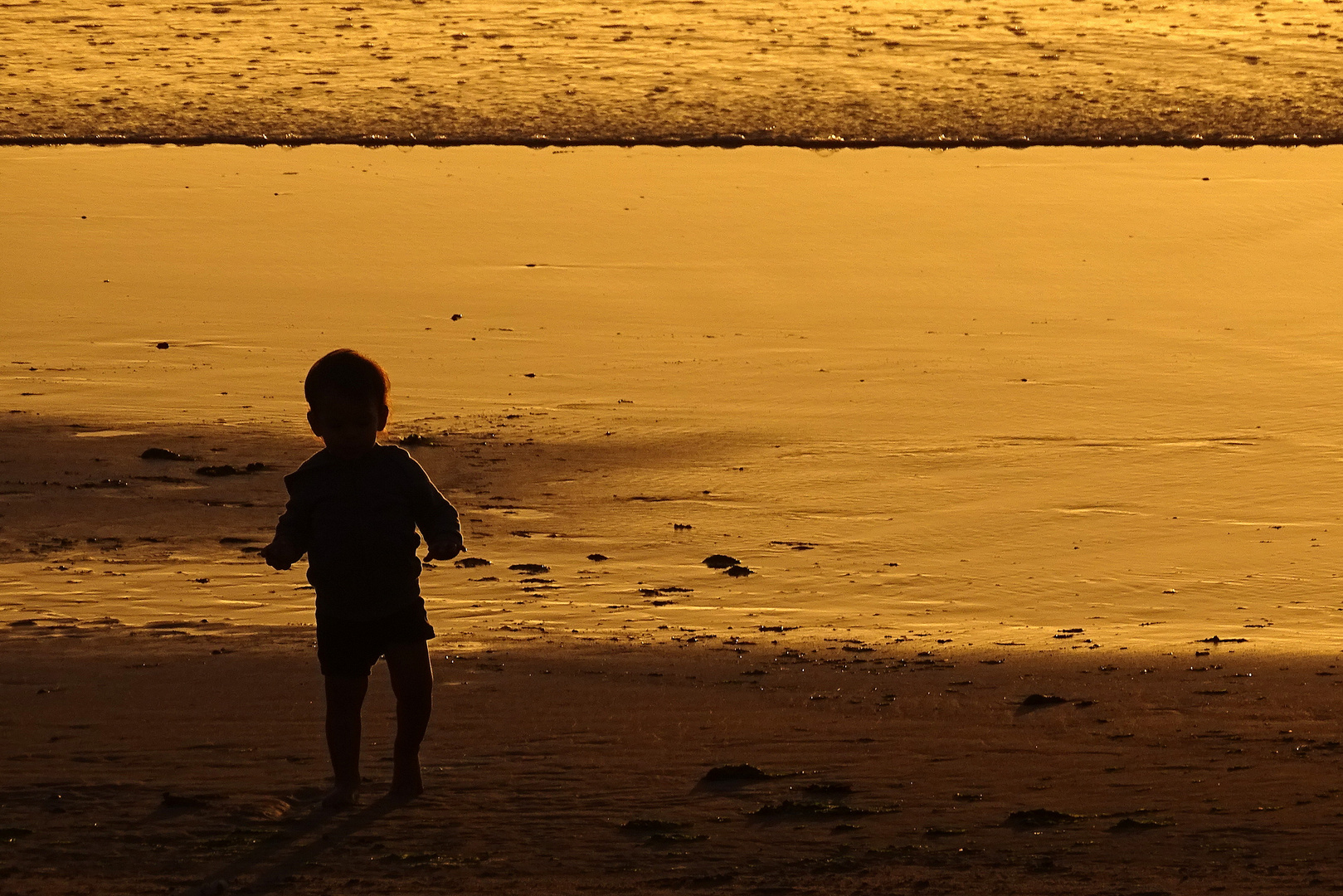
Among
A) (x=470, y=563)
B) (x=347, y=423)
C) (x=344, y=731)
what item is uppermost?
(x=347, y=423)

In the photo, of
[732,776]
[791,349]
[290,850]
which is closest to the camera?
[290,850]

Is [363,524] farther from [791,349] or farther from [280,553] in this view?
[791,349]

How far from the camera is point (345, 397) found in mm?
4078

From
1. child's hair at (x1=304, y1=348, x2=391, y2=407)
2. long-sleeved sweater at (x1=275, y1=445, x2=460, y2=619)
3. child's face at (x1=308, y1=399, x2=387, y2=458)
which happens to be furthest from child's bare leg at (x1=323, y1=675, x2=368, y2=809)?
child's hair at (x1=304, y1=348, x2=391, y2=407)

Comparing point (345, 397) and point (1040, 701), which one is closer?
point (345, 397)

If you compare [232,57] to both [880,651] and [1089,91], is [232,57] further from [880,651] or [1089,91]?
[880,651]

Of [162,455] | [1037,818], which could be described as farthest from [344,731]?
[162,455]

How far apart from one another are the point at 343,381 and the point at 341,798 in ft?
2.68

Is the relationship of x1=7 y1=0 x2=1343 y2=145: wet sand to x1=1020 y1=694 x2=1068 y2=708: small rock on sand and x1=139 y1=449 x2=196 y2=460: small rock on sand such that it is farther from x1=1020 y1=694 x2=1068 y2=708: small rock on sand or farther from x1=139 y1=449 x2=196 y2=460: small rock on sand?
x1=1020 y1=694 x2=1068 y2=708: small rock on sand

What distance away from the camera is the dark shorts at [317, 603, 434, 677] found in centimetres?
416

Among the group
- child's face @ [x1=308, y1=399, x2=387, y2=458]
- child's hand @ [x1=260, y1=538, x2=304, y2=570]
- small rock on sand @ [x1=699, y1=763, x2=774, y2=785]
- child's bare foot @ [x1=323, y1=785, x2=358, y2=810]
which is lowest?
small rock on sand @ [x1=699, y1=763, x2=774, y2=785]

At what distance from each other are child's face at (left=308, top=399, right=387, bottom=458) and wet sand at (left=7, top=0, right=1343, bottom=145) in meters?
11.7

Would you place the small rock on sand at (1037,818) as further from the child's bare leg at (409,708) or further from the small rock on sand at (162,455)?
the small rock on sand at (162,455)

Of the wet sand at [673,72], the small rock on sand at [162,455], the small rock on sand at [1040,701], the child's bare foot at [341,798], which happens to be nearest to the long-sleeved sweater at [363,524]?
the child's bare foot at [341,798]
